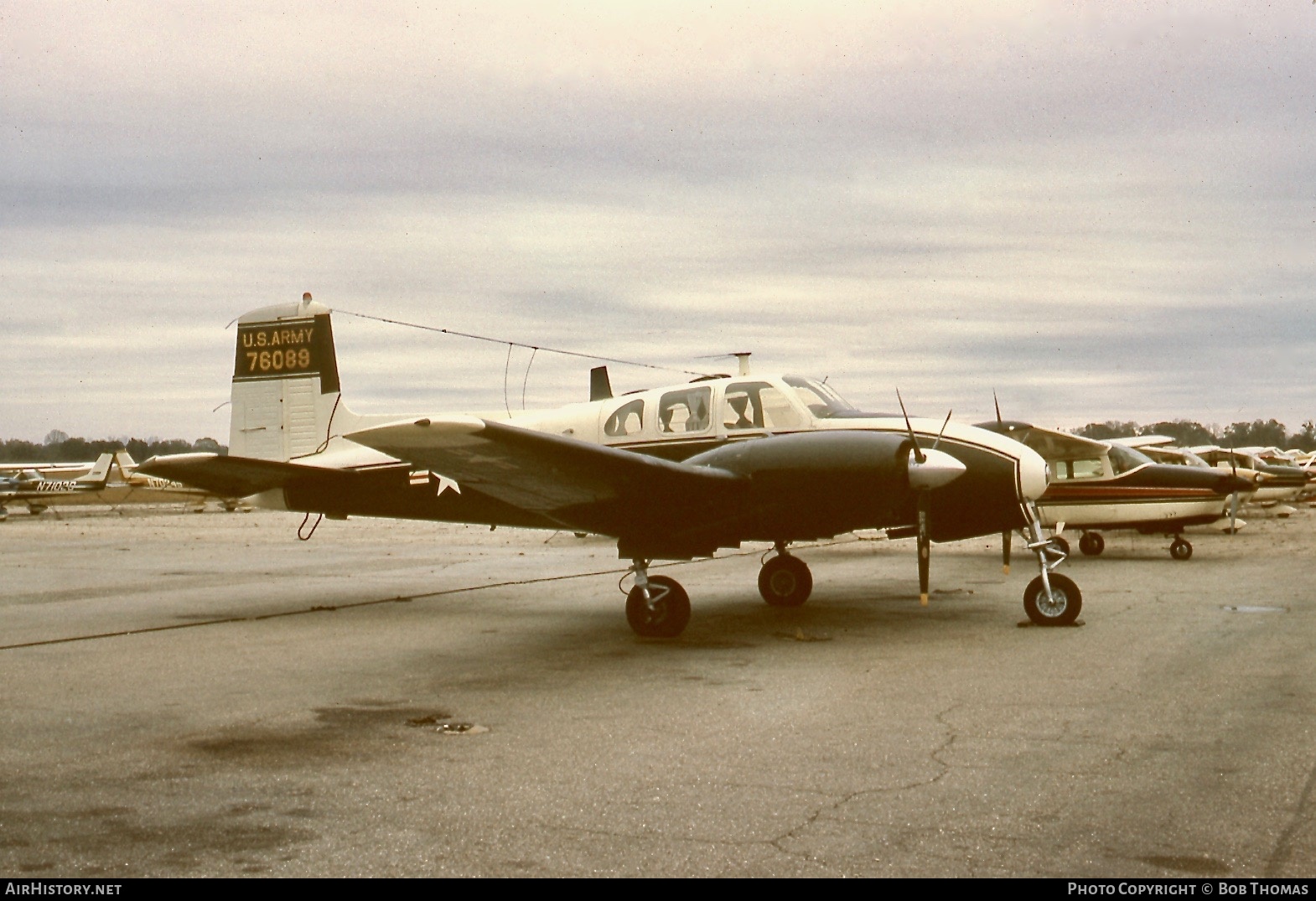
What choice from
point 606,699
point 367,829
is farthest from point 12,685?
point 367,829

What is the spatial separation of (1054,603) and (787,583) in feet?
11.1

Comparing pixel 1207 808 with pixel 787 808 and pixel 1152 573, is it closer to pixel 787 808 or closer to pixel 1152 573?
pixel 787 808

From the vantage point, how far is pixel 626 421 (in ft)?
44.1

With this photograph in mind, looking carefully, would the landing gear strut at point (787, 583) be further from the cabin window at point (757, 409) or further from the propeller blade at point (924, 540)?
the propeller blade at point (924, 540)

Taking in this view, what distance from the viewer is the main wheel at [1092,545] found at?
2202cm

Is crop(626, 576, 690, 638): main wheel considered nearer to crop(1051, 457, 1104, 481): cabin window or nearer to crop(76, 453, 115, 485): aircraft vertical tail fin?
crop(1051, 457, 1104, 481): cabin window

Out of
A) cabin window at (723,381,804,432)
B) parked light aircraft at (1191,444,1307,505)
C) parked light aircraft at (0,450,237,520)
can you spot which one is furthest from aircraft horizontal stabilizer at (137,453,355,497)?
parked light aircraft at (0,450,237,520)

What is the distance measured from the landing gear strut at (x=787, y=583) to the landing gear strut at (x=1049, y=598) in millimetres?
2914

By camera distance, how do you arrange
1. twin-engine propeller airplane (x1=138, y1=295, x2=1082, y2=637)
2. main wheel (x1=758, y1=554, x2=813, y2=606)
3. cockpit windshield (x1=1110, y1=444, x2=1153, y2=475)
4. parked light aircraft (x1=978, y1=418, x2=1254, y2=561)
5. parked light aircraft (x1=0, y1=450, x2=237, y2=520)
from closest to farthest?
twin-engine propeller airplane (x1=138, y1=295, x2=1082, y2=637) → main wheel (x1=758, y1=554, x2=813, y2=606) → parked light aircraft (x1=978, y1=418, x2=1254, y2=561) → cockpit windshield (x1=1110, y1=444, x2=1153, y2=475) → parked light aircraft (x1=0, y1=450, x2=237, y2=520)

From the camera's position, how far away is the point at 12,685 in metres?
8.68

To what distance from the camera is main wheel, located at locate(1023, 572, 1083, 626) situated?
11.1m

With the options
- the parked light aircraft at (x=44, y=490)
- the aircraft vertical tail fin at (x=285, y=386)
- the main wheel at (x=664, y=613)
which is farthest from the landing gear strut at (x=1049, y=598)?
the parked light aircraft at (x=44, y=490)

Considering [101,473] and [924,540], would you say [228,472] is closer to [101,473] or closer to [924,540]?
[924,540]

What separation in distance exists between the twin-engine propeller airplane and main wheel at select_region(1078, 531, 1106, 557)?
10906mm
